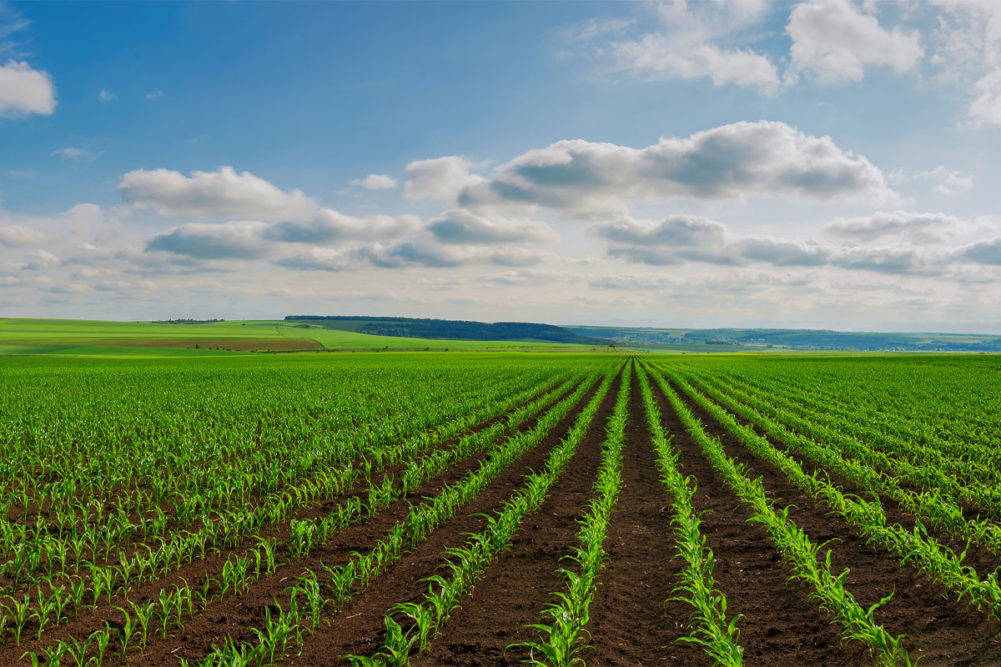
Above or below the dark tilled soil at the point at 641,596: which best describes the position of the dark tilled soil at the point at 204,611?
below

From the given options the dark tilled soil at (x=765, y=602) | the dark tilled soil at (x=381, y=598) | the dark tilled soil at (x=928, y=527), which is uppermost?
the dark tilled soil at (x=928, y=527)

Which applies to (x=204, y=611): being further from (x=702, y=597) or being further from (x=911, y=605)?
(x=911, y=605)

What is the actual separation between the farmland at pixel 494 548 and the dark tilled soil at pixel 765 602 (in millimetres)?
33

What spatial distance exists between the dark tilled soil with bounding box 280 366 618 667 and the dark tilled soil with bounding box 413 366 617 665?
0.75 metres

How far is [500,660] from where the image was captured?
215 inches

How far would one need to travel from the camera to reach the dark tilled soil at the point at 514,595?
5602mm

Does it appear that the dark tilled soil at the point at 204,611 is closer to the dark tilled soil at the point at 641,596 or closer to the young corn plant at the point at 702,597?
the dark tilled soil at the point at 641,596

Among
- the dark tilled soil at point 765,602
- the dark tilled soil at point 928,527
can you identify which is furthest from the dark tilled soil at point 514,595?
the dark tilled soil at point 928,527

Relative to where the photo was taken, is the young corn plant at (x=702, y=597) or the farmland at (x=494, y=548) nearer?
the young corn plant at (x=702, y=597)

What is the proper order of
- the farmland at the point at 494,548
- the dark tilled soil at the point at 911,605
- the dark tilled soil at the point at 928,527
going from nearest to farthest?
the dark tilled soil at the point at 911,605
the farmland at the point at 494,548
the dark tilled soil at the point at 928,527

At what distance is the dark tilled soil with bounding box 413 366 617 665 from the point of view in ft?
18.4

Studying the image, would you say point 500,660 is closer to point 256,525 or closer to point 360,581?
point 360,581

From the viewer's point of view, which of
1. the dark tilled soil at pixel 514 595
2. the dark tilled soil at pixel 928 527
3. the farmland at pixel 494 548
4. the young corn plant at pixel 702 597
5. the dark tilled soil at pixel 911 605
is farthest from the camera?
the dark tilled soil at pixel 928 527

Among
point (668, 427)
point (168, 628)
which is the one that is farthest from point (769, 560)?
point (668, 427)
